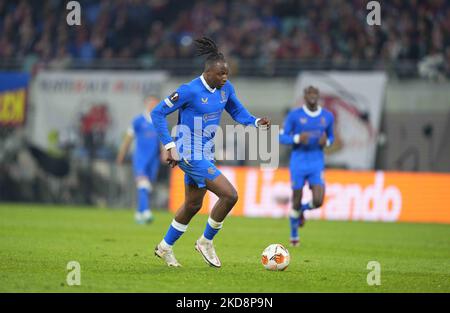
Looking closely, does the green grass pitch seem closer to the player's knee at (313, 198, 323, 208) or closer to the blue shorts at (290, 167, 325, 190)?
the player's knee at (313, 198, 323, 208)

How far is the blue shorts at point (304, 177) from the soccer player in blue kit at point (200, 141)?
4409 mm

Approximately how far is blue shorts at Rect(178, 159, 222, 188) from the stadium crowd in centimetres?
1324

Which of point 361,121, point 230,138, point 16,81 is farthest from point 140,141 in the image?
point 16,81

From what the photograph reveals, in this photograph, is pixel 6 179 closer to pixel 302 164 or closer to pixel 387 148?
pixel 387 148

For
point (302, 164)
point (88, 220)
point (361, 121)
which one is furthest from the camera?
point (361, 121)

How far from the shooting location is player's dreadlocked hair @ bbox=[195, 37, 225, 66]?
11078 mm

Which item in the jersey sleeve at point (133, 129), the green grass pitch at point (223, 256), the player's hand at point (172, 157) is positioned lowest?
the green grass pitch at point (223, 256)

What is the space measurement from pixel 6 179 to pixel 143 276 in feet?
60.4

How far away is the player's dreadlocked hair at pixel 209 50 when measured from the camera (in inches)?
436

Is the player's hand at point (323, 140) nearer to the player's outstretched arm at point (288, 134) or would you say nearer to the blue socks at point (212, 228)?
the player's outstretched arm at point (288, 134)

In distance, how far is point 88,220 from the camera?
813 inches
